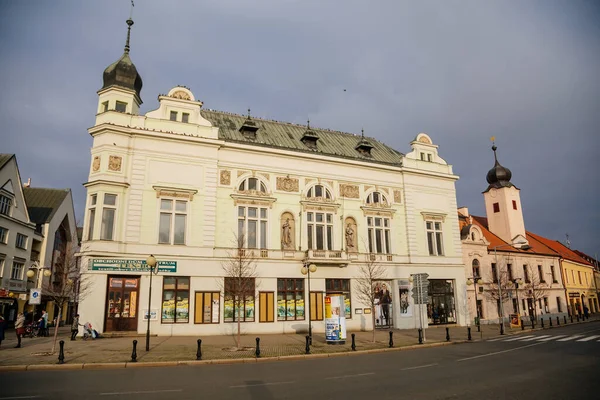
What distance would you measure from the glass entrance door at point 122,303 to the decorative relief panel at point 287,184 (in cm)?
1286

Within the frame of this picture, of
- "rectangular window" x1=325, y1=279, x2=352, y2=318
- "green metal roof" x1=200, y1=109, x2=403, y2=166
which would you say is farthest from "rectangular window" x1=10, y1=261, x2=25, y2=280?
"rectangular window" x1=325, y1=279, x2=352, y2=318

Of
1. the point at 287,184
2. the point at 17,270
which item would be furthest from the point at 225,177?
the point at 17,270

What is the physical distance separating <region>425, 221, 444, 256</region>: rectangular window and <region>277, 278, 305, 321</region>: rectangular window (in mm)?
13892

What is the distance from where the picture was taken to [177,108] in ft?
101

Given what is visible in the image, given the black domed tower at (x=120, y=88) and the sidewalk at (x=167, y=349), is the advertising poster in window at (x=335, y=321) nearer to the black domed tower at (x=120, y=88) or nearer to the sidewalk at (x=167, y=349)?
the sidewalk at (x=167, y=349)

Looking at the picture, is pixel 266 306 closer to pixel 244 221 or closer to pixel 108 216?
pixel 244 221

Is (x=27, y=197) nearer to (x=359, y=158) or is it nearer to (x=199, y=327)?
(x=199, y=327)

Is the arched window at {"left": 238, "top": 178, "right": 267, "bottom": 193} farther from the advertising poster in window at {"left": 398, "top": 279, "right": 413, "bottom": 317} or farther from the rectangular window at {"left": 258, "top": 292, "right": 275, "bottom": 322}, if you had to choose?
the advertising poster in window at {"left": 398, "top": 279, "right": 413, "bottom": 317}

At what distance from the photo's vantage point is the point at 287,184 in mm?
33156

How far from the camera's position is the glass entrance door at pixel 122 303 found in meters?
26.3

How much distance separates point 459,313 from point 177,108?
101 ft

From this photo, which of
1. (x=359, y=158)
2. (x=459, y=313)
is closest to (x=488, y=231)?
(x=459, y=313)

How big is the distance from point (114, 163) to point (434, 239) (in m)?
28.6

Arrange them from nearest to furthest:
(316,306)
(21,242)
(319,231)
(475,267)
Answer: (316,306), (319,231), (475,267), (21,242)
